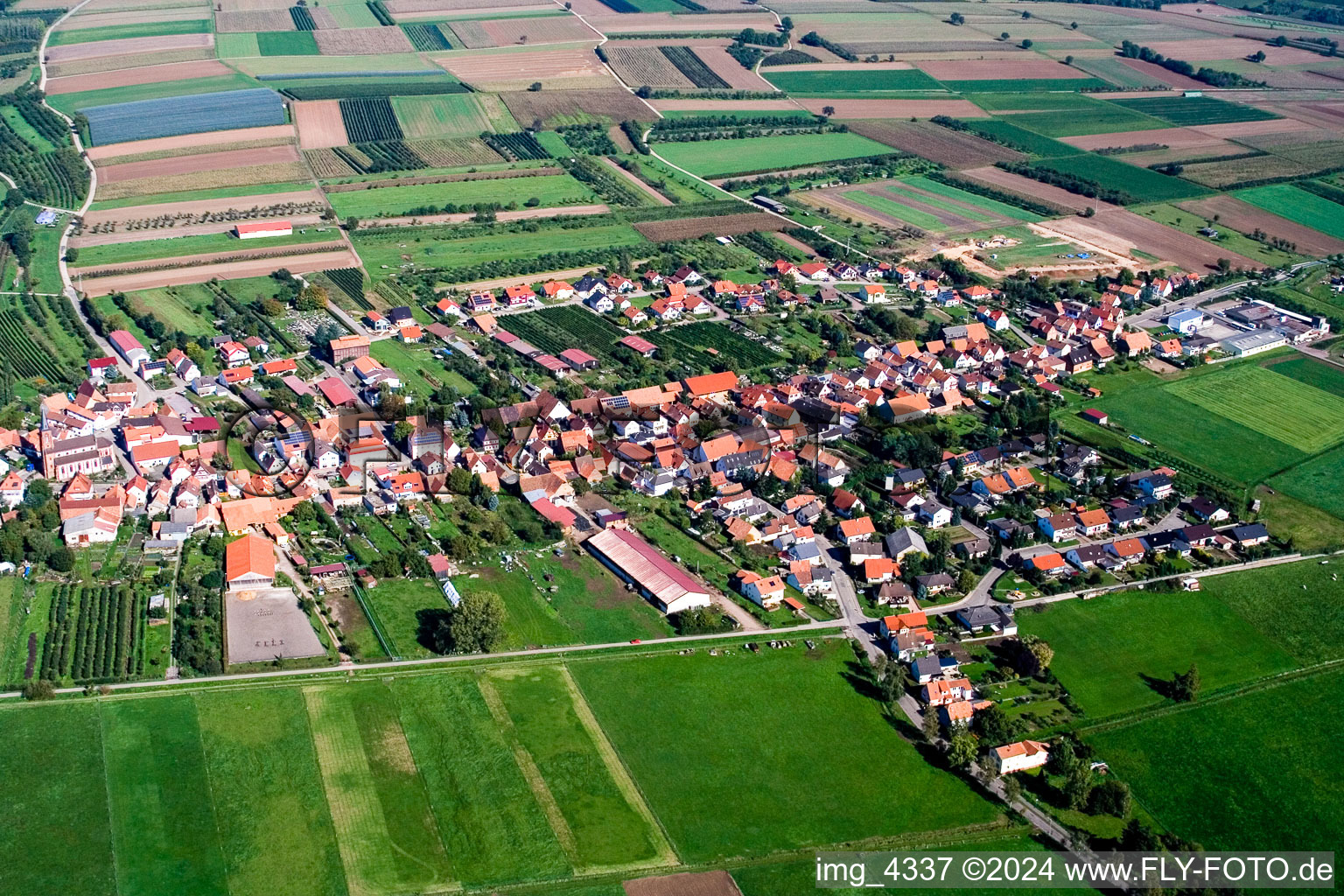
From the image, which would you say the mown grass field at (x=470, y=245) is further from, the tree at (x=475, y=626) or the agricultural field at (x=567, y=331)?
the tree at (x=475, y=626)

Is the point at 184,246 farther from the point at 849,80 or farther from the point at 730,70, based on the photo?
the point at 849,80

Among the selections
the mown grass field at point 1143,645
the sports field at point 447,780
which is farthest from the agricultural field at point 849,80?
the sports field at point 447,780

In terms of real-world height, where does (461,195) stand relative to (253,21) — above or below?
below

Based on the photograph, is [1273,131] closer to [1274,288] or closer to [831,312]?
[1274,288]

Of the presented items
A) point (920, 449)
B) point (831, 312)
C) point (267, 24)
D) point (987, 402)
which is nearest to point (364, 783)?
point (920, 449)

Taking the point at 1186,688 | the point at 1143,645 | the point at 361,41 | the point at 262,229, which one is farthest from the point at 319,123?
the point at 1186,688

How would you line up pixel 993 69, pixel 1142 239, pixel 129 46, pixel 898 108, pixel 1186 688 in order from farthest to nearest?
pixel 993 69
pixel 129 46
pixel 898 108
pixel 1142 239
pixel 1186 688
